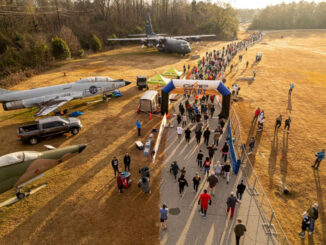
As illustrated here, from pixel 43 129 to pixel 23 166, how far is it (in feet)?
22.0

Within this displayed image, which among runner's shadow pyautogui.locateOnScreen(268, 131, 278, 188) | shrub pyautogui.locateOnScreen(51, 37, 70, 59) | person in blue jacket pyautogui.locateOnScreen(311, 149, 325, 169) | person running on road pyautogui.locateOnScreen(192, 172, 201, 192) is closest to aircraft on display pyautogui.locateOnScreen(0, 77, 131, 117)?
person running on road pyautogui.locateOnScreen(192, 172, 201, 192)

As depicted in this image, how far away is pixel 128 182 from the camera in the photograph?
38.7ft

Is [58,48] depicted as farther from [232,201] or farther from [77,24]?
[232,201]

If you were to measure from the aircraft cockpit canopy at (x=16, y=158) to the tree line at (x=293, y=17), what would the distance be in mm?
139182

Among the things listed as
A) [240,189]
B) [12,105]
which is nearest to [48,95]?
[12,105]

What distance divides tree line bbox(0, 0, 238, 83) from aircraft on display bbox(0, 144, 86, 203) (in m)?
32.7

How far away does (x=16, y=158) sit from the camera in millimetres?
10289

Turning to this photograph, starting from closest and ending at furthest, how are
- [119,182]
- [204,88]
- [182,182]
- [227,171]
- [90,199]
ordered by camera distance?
[182,182] < [119,182] < [90,199] < [227,171] < [204,88]

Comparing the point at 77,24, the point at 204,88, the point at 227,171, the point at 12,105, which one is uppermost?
the point at 77,24

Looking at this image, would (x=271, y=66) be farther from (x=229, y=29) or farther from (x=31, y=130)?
(x=229, y=29)

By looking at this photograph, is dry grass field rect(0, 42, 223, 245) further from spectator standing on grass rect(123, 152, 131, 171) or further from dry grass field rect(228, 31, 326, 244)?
dry grass field rect(228, 31, 326, 244)

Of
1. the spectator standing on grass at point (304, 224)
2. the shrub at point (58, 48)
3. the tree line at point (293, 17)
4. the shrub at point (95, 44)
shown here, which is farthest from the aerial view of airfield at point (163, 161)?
the tree line at point (293, 17)

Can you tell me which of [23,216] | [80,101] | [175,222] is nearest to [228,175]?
[175,222]

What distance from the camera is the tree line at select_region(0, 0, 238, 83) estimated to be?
41.8 meters
